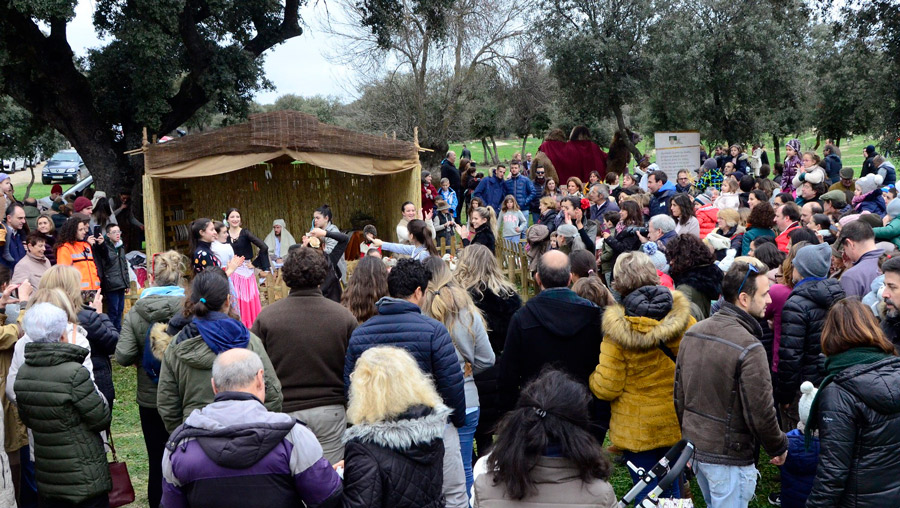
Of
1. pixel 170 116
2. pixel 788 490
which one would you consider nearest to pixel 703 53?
pixel 170 116

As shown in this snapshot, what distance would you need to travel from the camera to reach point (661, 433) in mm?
4215

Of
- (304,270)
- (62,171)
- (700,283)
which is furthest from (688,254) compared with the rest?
(62,171)

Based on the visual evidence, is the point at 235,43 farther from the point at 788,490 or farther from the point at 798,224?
the point at 788,490

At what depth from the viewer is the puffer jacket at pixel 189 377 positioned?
392cm

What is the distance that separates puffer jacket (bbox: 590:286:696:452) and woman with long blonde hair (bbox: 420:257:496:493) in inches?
28.0

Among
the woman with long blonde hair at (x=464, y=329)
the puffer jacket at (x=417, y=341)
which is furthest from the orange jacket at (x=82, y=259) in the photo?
the puffer jacket at (x=417, y=341)

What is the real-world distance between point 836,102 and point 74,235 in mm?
24454

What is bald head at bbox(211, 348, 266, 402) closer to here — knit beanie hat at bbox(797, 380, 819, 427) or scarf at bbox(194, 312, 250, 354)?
scarf at bbox(194, 312, 250, 354)

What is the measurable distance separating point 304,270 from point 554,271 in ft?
4.64

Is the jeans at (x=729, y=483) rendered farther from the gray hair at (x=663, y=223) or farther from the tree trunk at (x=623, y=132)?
the tree trunk at (x=623, y=132)

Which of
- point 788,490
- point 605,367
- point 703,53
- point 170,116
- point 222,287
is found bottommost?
point 788,490

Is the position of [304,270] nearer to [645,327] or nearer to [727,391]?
[645,327]

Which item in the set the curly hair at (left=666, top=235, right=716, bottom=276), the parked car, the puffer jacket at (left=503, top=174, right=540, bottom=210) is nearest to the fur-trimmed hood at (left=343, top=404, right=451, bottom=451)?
the curly hair at (left=666, top=235, right=716, bottom=276)

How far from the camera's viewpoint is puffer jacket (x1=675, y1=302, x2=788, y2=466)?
3.68 meters
